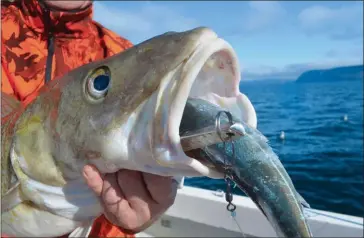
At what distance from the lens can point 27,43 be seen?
2.86 m

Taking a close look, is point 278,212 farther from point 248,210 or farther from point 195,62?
point 248,210

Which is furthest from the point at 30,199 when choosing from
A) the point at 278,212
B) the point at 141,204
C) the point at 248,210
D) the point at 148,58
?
the point at 248,210

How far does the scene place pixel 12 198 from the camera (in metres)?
1.94

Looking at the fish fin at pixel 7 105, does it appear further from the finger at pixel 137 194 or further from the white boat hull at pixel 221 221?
the white boat hull at pixel 221 221

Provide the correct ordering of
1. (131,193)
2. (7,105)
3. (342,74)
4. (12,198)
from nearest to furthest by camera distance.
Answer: (131,193) < (12,198) < (7,105) < (342,74)

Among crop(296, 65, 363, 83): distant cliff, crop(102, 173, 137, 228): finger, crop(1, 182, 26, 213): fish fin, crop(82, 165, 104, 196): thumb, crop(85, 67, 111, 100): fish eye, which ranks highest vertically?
crop(85, 67, 111, 100): fish eye

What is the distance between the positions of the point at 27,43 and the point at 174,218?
2890 millimetres

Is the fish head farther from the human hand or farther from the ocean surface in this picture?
the ocean surface

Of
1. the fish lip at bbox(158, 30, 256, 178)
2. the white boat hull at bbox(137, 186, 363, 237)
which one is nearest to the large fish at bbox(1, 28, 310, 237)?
the fish lip at bbox(158, 30, 256, 178)

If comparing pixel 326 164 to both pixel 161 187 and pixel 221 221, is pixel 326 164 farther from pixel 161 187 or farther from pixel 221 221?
pixel 161 187

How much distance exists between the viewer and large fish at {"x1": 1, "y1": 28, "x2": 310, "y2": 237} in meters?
1.34

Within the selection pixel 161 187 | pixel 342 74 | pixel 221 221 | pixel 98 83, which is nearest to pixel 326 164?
pixel 221 221

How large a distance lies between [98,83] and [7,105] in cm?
87

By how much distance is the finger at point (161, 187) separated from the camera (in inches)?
68.0
